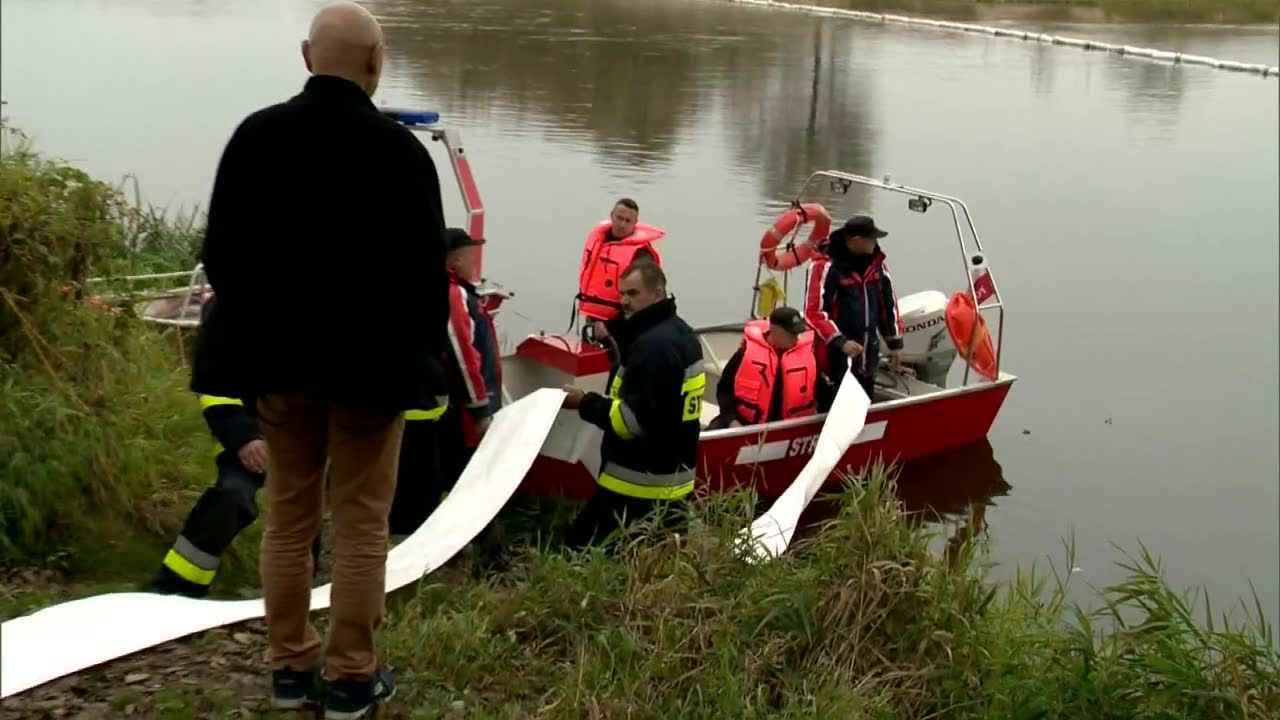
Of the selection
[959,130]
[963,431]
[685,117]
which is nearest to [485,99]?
[685,117]

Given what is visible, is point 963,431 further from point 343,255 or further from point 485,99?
point 485,99

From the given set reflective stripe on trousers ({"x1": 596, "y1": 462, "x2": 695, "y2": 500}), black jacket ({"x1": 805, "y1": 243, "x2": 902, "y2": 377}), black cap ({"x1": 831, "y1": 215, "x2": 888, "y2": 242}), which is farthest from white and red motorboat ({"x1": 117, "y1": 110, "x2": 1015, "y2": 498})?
reflective stripe on trousers ({"x1": 596, "y1": 462, "x2": 695, "y2": 500})

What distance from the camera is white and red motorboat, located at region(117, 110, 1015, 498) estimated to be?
7219 millimetres

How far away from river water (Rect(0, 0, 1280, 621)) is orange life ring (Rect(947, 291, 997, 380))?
33.7 inches

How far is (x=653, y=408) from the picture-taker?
Result: 537cm

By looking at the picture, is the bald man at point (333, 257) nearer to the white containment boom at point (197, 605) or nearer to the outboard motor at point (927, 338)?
the white containment boom at point (197, 605)

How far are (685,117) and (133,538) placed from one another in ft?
70.5

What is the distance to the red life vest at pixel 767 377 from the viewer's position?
802 cm

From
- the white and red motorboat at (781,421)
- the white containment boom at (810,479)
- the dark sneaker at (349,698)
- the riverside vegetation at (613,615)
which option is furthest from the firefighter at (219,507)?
the white and red motorboat at (781,421)

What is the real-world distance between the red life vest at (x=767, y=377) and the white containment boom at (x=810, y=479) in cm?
22

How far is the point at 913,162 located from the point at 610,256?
1476cm

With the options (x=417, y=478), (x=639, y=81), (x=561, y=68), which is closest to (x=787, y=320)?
(x=417, y=478)

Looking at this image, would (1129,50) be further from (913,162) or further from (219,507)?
(219,507)

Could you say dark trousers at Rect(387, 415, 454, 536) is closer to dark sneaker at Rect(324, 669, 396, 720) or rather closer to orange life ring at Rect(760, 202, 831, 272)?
dark sneaker at Rect(324, 669, 396, 720)
